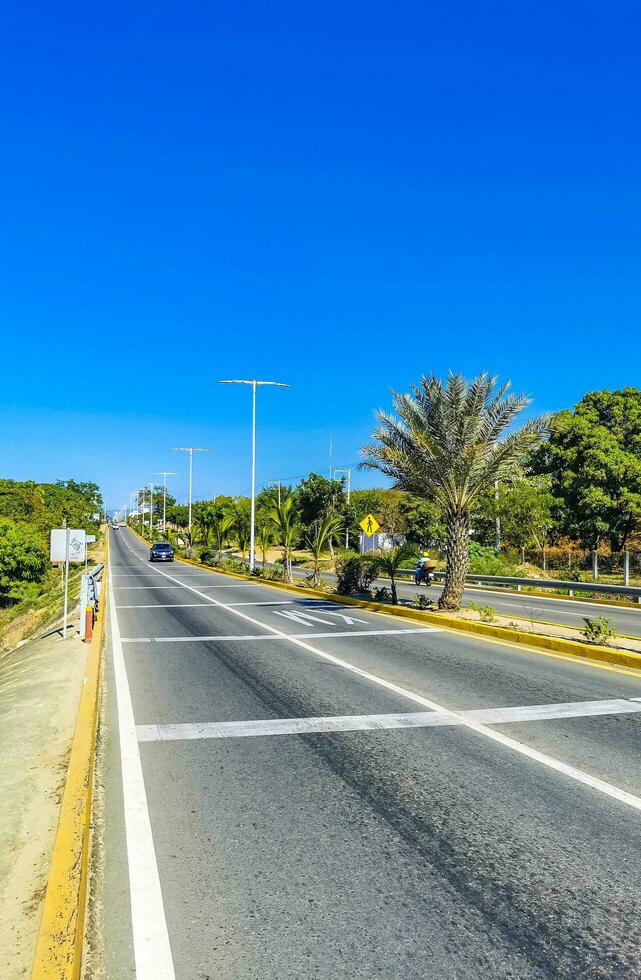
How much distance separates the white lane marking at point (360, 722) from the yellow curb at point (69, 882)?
0.91 m

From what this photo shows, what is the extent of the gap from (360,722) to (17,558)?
127ft

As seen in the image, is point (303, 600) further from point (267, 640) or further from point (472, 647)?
point (472, 647)

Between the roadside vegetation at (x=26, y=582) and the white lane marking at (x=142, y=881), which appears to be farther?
the roadside vegetation at (x=26, y=582)

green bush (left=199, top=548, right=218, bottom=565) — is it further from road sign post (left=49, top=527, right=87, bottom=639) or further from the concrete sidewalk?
the concrete sidewalk

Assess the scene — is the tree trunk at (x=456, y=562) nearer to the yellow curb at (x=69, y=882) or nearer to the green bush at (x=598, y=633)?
the green bush at (x=598, y=633)

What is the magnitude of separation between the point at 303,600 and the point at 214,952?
19160mm

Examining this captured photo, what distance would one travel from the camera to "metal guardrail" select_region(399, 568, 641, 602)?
2377 centimetres

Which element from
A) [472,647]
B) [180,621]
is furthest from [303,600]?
[472,647]

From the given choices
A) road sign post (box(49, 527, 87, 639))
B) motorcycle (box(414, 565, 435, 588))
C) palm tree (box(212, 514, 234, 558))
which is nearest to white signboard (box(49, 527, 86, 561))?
road sign post (box(49, 527, 87, 639))

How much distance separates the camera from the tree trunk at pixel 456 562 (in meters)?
17.2

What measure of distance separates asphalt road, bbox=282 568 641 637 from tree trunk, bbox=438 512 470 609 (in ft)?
5.18

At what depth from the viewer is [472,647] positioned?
12.2 meters

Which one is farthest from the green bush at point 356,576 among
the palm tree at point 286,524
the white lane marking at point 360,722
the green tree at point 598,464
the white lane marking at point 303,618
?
the white lane marking at point 360,722

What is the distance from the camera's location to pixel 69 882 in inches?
141
